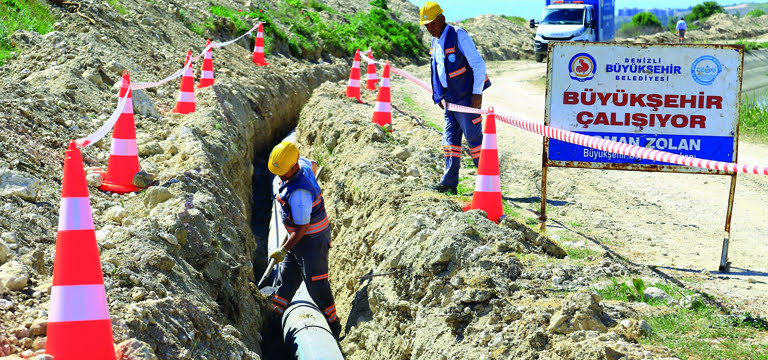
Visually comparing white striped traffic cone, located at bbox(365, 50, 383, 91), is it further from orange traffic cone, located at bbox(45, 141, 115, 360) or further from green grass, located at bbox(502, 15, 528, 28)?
green grass, located at bbox(502, 15, 528, 28)

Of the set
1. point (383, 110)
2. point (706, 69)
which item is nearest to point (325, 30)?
point (383, 110)

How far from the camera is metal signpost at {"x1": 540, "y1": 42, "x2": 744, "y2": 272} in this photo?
6402 mm

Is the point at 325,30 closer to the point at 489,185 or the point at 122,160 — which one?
the point at 122,160

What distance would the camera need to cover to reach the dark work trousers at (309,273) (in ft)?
22.4

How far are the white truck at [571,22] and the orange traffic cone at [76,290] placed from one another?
22782mm

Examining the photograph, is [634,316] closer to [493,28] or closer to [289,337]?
[289,337]

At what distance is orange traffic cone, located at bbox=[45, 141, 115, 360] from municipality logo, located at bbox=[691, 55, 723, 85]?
5.10 metres

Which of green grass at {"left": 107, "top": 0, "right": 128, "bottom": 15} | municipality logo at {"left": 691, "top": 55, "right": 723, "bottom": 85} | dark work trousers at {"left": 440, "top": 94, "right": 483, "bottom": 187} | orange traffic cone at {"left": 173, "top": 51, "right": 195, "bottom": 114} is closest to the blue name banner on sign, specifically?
municipality logo at {"left": 691, "top": 55, "right": 723, "bottom": 85}

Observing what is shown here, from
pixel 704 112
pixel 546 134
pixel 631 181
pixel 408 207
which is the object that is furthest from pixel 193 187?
pixel 631 181

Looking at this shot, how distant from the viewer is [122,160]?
667 cm

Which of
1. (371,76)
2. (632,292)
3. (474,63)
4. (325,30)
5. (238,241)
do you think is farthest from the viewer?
(325,30)

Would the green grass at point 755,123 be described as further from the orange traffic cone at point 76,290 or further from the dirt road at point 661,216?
the orange traffic cone at point 76,290

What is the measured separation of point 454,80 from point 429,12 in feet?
2.43

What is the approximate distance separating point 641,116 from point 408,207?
2228 millimetres
